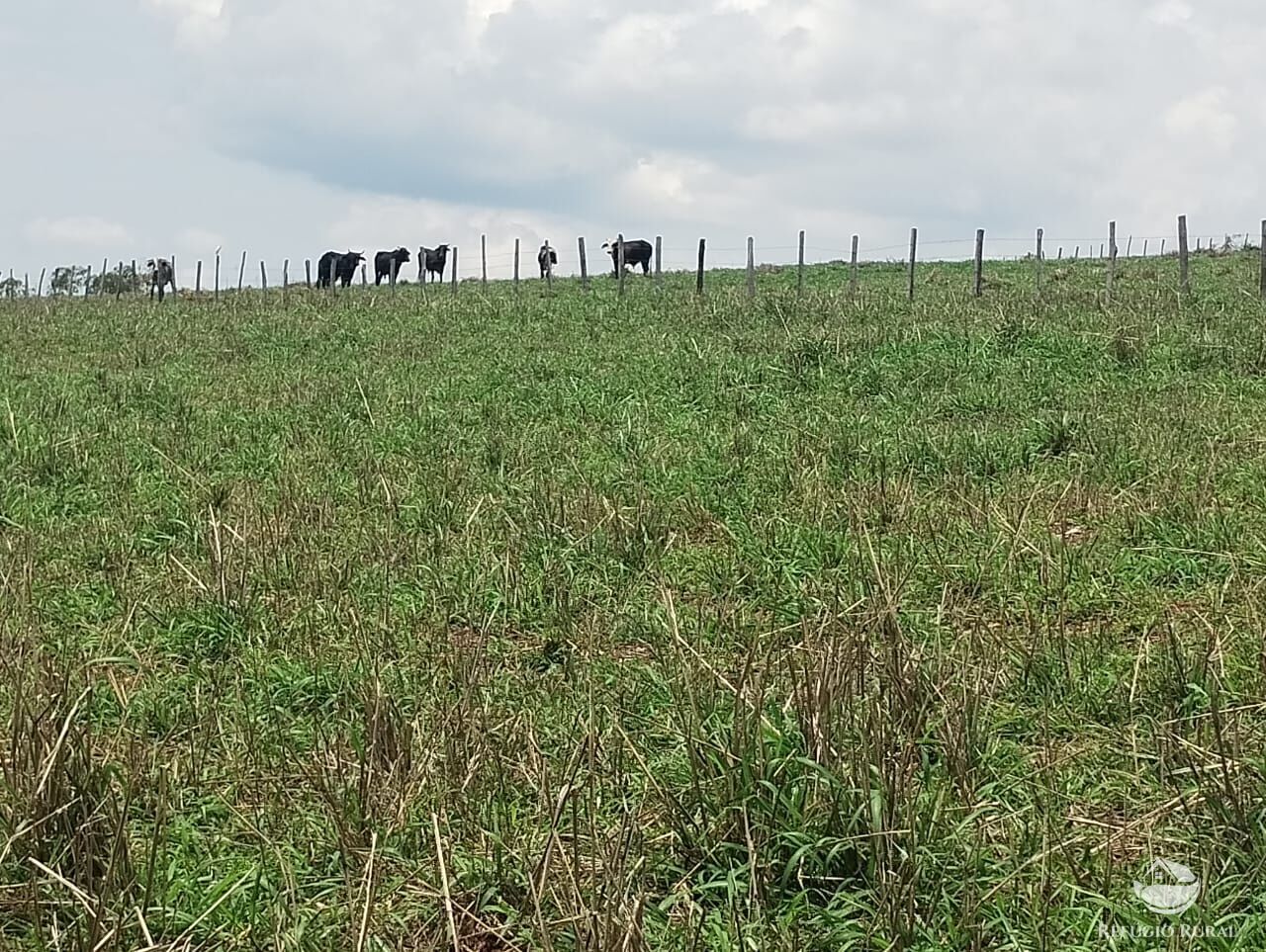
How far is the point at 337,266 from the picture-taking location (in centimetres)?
2981

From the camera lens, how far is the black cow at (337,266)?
29547 millimetres

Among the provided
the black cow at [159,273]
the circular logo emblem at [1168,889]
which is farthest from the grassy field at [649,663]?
the black cow at [159,273]

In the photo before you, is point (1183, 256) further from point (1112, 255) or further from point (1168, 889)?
point (1168, 889)

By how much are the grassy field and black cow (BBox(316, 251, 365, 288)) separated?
21.3 m

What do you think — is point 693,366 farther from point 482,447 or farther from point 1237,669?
point 1237,669

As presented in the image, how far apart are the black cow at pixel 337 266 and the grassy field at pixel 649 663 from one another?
2130cm

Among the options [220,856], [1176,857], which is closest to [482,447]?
[220,856]

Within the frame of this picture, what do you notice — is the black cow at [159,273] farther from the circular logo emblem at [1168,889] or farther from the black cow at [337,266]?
the circular logo emblem at [1168,889]

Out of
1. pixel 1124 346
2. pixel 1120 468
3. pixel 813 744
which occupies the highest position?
pixel 1124 346

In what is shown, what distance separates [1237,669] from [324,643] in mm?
3079

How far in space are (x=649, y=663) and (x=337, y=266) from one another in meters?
27.9

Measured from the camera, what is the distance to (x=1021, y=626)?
396 centimetres

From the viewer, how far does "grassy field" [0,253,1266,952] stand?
7.93ft

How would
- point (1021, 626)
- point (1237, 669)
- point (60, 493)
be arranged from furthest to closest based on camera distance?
point (60, 493)
point (1021, 626)
point (1237, 669)
